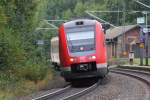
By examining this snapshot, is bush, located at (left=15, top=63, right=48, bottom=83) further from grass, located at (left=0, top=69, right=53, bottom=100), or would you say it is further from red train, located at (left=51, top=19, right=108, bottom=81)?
red train, located at (left=51, top=19, right=108, bottom=81)

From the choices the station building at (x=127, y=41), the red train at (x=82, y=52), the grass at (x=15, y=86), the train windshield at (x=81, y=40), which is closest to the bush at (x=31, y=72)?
the grass at (x=15, y=86)

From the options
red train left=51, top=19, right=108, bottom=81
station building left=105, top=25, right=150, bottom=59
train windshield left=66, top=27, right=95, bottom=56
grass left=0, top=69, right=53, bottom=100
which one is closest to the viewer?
grass left=0, top=69, right=53, bottom=100

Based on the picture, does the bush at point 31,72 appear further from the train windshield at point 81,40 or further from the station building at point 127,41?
the station building at point 127,41

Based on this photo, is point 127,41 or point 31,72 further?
point 127,41

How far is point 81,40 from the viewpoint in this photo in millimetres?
26125

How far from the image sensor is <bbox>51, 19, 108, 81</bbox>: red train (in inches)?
1013

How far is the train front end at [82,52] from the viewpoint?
1013 inches

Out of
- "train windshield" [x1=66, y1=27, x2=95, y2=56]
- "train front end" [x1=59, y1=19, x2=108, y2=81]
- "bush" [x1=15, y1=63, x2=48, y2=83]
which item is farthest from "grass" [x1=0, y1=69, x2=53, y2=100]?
"train windshield" [x1=66, y1=27, x2=95, y2=56]

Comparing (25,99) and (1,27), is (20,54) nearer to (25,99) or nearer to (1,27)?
(1,27)

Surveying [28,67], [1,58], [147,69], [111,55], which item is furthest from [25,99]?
[111,55]

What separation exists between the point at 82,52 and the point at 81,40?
655 mm

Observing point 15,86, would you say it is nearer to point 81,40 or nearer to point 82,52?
point 82,52

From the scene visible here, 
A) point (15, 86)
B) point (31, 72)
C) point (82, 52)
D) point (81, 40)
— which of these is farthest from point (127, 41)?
point (15, 86)

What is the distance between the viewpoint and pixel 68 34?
26.5 meters
